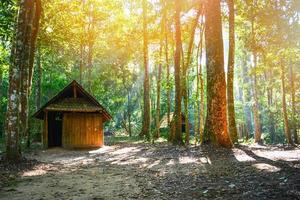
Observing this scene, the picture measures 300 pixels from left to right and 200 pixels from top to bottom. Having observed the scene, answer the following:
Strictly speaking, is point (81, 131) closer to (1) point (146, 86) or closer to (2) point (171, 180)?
(1) point (146, 86)

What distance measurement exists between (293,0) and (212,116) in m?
14.7

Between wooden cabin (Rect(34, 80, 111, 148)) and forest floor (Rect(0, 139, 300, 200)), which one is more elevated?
wooden cabin (Rect(34, 80, 111, 148))

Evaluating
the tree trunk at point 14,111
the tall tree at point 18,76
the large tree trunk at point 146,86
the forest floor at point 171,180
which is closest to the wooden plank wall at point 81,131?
the large tree trunk at point 146,86

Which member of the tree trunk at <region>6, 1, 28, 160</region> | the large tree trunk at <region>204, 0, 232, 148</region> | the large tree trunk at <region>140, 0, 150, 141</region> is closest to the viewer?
the tree trunk at <region>6, 1, 28, 160</region>

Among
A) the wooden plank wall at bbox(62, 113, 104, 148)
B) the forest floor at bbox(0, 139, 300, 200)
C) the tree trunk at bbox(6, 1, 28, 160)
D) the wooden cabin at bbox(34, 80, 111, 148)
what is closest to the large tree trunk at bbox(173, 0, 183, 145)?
the wooden cabin at bbox(34, 80, 111, 148)

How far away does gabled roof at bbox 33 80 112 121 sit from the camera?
76.6 ft

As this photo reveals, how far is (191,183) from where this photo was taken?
26.3ft

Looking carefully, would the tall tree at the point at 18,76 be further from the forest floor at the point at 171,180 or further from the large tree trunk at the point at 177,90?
the large tree trunk at the point at 177,90

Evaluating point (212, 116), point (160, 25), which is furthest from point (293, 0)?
point (212, 116)

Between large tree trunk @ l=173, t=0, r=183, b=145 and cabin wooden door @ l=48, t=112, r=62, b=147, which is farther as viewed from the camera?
cabin wooden door @ l=48, t=112, r=62, b=147

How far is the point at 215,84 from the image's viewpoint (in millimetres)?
12953

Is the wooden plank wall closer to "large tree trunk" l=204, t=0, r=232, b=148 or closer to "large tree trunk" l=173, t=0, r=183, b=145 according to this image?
"large tree trunk" l=173, t=0, r=183, b=145

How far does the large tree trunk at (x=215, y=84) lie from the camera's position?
41.6ft

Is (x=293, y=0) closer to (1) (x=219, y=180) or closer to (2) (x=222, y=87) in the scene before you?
(2) (x=222, y=87)
